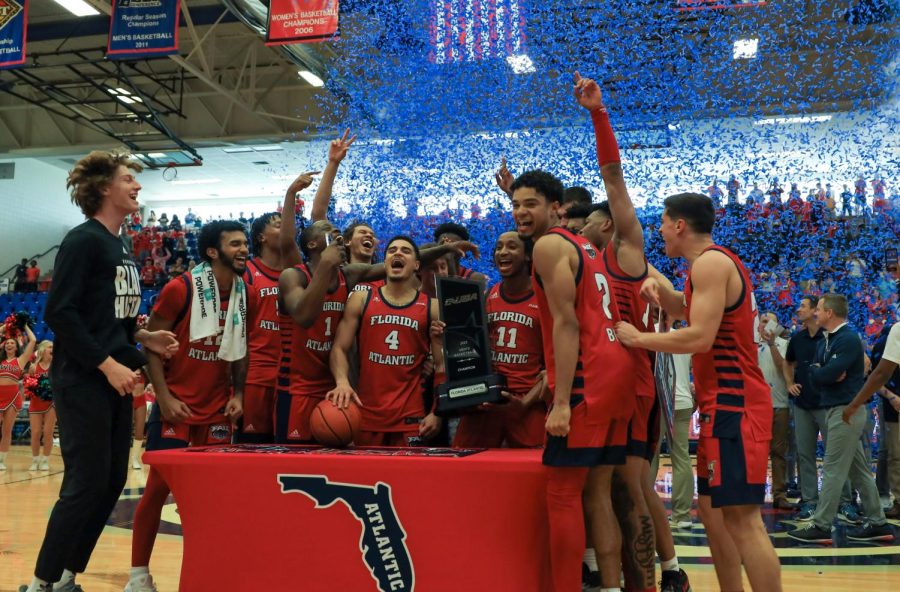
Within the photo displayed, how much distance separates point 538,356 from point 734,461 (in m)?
1.37

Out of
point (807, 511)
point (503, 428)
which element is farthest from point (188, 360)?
point (807, 511)

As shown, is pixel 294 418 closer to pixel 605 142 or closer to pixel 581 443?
pixel 581 443

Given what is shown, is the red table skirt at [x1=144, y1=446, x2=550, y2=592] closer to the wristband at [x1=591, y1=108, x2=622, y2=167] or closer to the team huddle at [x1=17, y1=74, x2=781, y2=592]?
the team huddle at [x1=17, y1=74, x2=781, y2=592]

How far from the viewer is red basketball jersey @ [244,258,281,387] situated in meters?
4.88

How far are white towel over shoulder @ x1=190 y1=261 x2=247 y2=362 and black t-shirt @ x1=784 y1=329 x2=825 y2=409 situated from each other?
4.66 m

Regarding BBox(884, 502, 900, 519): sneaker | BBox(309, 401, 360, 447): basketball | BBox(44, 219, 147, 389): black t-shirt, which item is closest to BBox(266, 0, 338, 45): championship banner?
BBox(44, 219, 147, 389): black t-shirt

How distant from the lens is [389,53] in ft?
37.7

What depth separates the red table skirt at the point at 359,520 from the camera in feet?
11.2

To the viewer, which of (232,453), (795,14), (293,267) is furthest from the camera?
(795,14)

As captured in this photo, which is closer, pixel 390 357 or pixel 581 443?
pixel 581 443

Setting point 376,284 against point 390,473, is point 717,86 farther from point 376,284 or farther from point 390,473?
point 390,473

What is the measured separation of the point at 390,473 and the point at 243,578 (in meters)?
0.87

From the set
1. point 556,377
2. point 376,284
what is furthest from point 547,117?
point 556,377

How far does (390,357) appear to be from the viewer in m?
4.47
